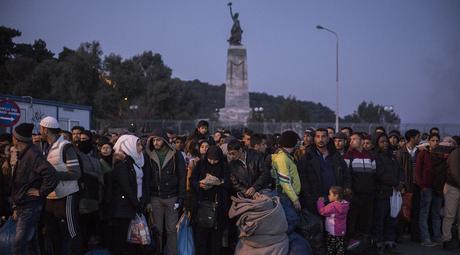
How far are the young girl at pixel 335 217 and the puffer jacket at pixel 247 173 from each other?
0.95m

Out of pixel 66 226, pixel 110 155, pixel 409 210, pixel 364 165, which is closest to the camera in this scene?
pixel 66 226

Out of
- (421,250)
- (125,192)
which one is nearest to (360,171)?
(421,250)

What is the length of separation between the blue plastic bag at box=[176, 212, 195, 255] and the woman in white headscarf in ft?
2.38

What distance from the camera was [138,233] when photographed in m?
6.18

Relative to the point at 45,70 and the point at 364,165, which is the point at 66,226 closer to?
the point at 364,165

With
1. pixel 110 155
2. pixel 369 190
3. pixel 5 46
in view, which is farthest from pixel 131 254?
pixel 5 46

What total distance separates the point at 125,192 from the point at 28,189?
1.23 m

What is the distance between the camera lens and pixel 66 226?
5.68 meters

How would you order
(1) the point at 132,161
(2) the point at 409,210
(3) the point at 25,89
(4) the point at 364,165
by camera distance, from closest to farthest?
(1) the point at 132,161, (4) the point at 364,165, (2) the point at 409,210, (3) the point at 25,89

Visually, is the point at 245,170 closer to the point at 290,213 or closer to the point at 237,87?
the point at 290,213

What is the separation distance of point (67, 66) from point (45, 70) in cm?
255

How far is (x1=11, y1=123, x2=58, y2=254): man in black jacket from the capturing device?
536 centimetres

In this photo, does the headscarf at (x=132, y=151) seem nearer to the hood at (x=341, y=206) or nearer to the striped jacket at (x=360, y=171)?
the hood at (x=341, y=206)

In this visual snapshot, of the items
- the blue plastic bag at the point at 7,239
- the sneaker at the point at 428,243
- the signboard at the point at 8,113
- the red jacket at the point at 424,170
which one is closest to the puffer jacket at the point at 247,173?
the blue plastic bag at the point at 7,239
